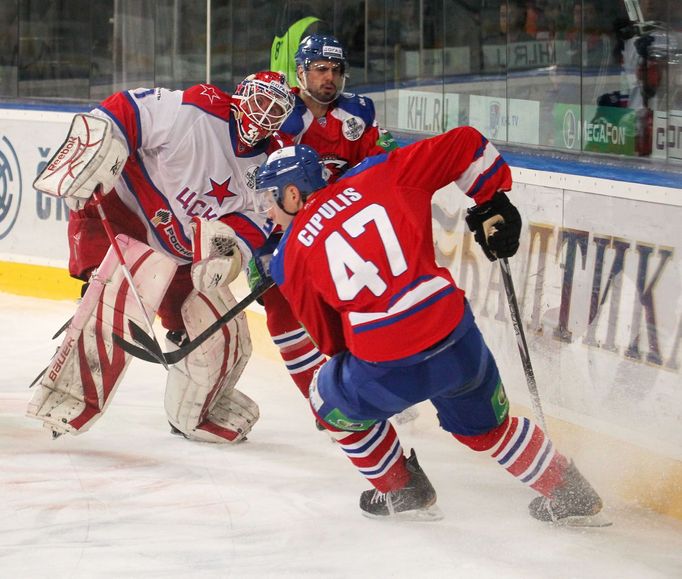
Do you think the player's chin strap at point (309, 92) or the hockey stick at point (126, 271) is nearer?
the hockey stick at point (126, 271)

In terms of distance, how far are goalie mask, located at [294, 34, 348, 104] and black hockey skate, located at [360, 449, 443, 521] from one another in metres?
1.16

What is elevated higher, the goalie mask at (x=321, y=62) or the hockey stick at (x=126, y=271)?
the goalie mask at (x=321, y=62)

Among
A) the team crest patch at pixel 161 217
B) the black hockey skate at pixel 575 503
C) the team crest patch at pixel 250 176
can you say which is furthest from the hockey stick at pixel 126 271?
the black hockey skate at pixel 575 503

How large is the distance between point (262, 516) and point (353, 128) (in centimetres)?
117

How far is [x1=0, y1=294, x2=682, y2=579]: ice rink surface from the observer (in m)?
2.55

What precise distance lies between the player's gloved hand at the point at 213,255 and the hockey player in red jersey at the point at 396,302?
511mm

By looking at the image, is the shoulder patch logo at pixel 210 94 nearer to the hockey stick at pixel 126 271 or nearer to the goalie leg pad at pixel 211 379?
the hockey stick at pixel 126 271

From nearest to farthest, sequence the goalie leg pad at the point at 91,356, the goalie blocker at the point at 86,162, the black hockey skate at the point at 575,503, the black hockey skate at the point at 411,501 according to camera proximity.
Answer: the black hockey skate at the point at 575,503
the black hockey skate at the point at 411,501
the goalie blocker at the point at 86,162
the goalie leg pad at the point at 91,356

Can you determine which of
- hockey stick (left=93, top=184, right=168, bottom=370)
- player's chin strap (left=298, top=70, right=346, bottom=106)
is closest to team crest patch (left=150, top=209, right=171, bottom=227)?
hockey stick (left=93, top=184, right=168, bottom=370)

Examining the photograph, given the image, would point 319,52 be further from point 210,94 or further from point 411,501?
point 411,501

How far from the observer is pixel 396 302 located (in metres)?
2.45

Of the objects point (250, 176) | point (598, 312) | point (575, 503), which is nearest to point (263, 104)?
point (250, 176)

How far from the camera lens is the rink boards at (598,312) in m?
2.88

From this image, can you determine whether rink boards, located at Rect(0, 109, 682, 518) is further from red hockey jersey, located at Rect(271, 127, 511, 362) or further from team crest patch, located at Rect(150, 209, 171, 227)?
team crest patch, located at Rect(150, 209, 171, 227)
